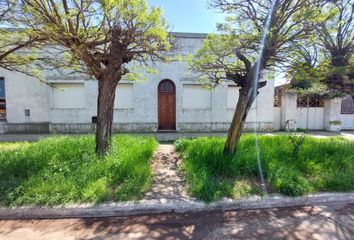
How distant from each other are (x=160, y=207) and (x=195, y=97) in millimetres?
9615

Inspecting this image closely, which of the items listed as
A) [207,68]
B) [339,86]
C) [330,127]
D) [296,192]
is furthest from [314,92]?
[296,192]

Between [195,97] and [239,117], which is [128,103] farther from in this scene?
[239,117]

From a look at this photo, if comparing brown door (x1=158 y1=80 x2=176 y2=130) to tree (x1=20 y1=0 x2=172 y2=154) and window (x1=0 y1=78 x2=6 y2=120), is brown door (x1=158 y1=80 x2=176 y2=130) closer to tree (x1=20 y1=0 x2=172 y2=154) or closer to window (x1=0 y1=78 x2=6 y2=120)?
Answer: tree (x1=20 y1=0 x2=172 y2=154)

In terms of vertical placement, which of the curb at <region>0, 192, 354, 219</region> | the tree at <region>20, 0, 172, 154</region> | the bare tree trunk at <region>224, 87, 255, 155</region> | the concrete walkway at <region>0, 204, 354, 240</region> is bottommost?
the concrete walkway at <region>0, 204, 354, 240</region>

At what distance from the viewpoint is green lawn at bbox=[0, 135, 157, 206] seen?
12.7 ft

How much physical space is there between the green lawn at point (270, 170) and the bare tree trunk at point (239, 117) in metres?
0.25

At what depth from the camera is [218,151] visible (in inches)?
226

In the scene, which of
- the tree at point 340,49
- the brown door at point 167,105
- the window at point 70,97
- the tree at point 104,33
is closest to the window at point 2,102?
the window at point 70,97

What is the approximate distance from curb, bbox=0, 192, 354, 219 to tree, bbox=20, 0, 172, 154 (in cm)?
213

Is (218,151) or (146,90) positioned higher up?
(146,90)

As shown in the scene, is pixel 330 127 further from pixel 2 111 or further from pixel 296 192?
pixel 2 111

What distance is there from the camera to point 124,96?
12.5 metres

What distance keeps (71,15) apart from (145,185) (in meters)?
3.61

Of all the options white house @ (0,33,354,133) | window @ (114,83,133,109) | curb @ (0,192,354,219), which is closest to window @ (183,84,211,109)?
white house @ (0,33,354,133)
